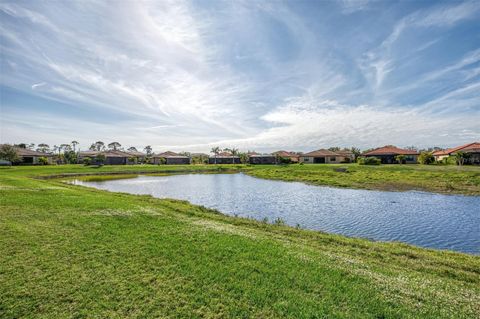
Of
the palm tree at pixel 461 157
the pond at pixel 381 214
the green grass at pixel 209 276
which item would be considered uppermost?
the palm tree at pixel 461 157

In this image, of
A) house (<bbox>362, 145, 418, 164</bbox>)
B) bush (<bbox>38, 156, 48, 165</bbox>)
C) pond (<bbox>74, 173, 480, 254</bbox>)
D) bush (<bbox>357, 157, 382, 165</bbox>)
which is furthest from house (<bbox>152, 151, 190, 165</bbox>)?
pond (<bbox>74, 173, 480, 254</bbox>)

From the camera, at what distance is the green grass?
217 inches

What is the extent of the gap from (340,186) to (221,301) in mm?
34299

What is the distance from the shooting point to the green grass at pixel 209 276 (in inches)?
217

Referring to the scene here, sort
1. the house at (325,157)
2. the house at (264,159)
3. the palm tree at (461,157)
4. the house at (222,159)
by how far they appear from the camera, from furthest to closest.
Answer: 1. the house at (222,159)
2. the house at (264,159)
3. the house at (325,157)
4. the palm tree at (461,157)

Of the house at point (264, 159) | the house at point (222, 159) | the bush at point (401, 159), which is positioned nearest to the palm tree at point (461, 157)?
the bush at point (401, 159)

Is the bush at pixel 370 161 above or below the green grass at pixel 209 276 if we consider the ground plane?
above

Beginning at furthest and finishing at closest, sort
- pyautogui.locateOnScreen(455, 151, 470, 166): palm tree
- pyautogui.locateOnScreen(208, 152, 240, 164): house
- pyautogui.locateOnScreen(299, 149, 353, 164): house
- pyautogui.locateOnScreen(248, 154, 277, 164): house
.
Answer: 1. pyautogui.locateOnScreen(208, 152, 240, 164): house
2. pyautogui.locateOnScreen(248, 154, 277, 164): house
3. pyautogui.locateOnScreen(299, 149, 353, 164): house
4. pyautogui.locateOnScreen(455, 151, 470, 166): palm tree

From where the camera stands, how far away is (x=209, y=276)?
6887mm

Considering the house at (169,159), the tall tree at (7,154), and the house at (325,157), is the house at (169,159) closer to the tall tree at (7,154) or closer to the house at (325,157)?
the tall tree at (7,154)

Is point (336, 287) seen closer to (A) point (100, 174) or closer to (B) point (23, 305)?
(B) point (23, 305)

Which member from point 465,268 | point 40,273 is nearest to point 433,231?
point 465,268

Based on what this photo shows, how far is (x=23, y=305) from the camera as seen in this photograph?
209 inches

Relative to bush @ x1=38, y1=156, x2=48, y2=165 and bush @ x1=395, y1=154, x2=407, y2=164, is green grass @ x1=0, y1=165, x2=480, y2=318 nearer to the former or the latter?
bush @ x1=395, y1=154, x2=407, y2=164
